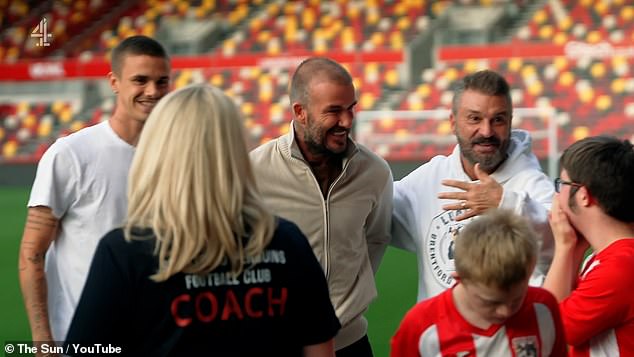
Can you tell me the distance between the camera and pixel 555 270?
2.90 m

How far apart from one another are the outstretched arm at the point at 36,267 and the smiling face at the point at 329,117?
0.95 m

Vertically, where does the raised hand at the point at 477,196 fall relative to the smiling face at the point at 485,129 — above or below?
below

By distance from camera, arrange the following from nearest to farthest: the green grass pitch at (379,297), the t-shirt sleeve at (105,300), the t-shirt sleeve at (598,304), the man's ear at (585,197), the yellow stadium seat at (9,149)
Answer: the t-shirt sleeve at (105,300) → the t-shirt sleeve at (598,304) → the man's ear at (585,197) → the green grass pitch at (379,297) → the yellow stadium seat at (9,149)

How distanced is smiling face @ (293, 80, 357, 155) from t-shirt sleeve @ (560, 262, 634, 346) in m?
1.06

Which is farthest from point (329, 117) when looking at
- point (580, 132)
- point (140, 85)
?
point (580, 132)

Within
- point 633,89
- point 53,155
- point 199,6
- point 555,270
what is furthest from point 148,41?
point 199,6

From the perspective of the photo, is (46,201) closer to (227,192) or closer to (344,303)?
(344,303)

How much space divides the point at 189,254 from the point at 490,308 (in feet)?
2.65

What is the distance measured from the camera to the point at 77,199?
3270 millimetres

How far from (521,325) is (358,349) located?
3.84ft

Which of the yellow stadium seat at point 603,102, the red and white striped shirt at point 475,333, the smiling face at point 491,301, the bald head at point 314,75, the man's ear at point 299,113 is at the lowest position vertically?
the red and white striped shirt at point 475,333

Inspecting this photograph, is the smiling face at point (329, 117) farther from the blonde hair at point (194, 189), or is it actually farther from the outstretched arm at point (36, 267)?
the blonde hair at point (194, 189)

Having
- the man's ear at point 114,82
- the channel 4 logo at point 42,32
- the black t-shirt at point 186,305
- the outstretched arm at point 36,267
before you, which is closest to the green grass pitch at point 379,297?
the channel 4 logo at point 42,32

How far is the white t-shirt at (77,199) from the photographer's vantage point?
10.7ft
